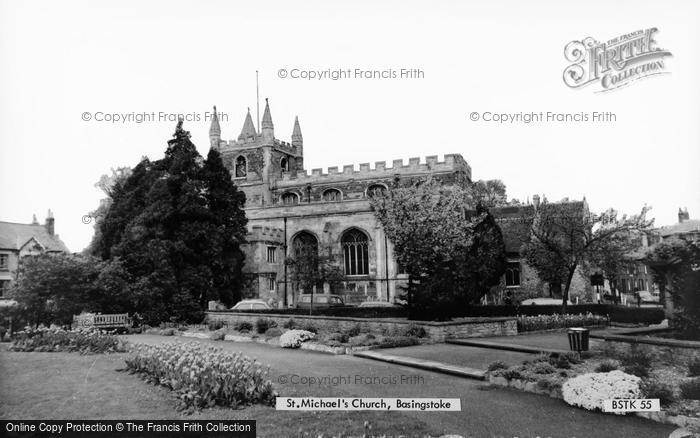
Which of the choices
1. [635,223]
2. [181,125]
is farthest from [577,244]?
[181,125]

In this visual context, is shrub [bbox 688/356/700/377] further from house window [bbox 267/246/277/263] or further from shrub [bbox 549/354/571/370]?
house window [bbox 267/246/277/263]

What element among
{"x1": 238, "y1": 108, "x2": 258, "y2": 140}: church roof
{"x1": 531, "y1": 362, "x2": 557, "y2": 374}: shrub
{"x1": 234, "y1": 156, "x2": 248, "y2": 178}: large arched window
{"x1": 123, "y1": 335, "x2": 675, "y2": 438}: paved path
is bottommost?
{"x1": 123, "y1": 335, "x2": 675, "y2": 438}: paved path

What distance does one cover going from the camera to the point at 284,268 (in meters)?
34.6

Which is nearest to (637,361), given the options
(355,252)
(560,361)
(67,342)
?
(560,361)

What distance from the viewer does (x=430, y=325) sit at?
16.3 m

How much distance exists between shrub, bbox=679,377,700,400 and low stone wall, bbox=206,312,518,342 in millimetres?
7529

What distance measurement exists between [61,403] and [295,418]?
A: 13.5 feet

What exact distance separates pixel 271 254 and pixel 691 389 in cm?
2704

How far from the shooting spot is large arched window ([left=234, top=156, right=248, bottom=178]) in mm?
49188

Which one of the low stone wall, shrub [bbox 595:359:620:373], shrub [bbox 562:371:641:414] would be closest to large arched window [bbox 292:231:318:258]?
the low stone wall

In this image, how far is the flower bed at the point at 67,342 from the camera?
1412 centimetres

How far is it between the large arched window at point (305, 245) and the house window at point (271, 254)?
4.27ft

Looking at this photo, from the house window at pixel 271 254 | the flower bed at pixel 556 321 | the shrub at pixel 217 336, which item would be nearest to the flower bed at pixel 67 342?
the shrub at pixel 217 336

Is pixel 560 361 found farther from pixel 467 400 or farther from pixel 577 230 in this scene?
pixel 577 230
